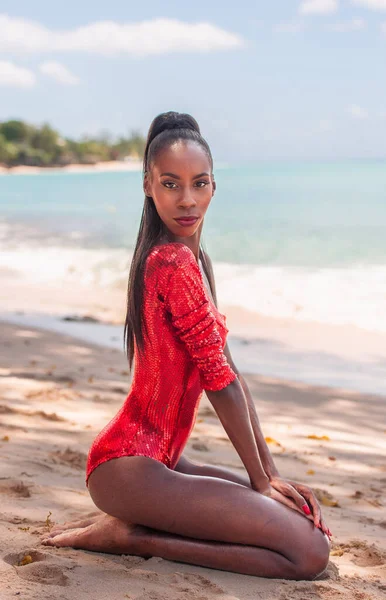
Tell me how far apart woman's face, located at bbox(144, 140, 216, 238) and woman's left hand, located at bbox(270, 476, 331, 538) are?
3.27 ft

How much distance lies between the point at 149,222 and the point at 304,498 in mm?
1179

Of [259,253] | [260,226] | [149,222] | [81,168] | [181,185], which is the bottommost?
[149,222]

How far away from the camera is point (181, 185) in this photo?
9.10ft

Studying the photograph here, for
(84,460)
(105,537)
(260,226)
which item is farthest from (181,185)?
(260,226)

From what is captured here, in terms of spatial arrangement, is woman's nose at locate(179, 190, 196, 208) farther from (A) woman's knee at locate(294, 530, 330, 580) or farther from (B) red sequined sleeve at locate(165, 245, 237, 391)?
(A) woman's knee at locate(294, 530, 330, 580)

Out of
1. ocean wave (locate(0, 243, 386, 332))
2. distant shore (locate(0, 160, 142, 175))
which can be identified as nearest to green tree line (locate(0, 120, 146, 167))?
distant shore (locate(0, 160, 142, 175))

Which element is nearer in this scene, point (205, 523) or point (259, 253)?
point (205, 523)

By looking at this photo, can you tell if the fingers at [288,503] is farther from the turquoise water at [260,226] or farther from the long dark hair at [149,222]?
the turquoise water at [260,226]

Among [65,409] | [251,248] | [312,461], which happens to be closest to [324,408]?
[312,461]

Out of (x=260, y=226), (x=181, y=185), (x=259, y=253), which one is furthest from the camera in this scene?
(x=260, y=226)

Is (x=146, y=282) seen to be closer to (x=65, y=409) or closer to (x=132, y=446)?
(x=132, y=446)

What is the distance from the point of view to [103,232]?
80.5ft

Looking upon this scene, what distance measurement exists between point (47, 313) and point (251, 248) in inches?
427

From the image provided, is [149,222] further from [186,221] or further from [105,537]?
[105,537]
